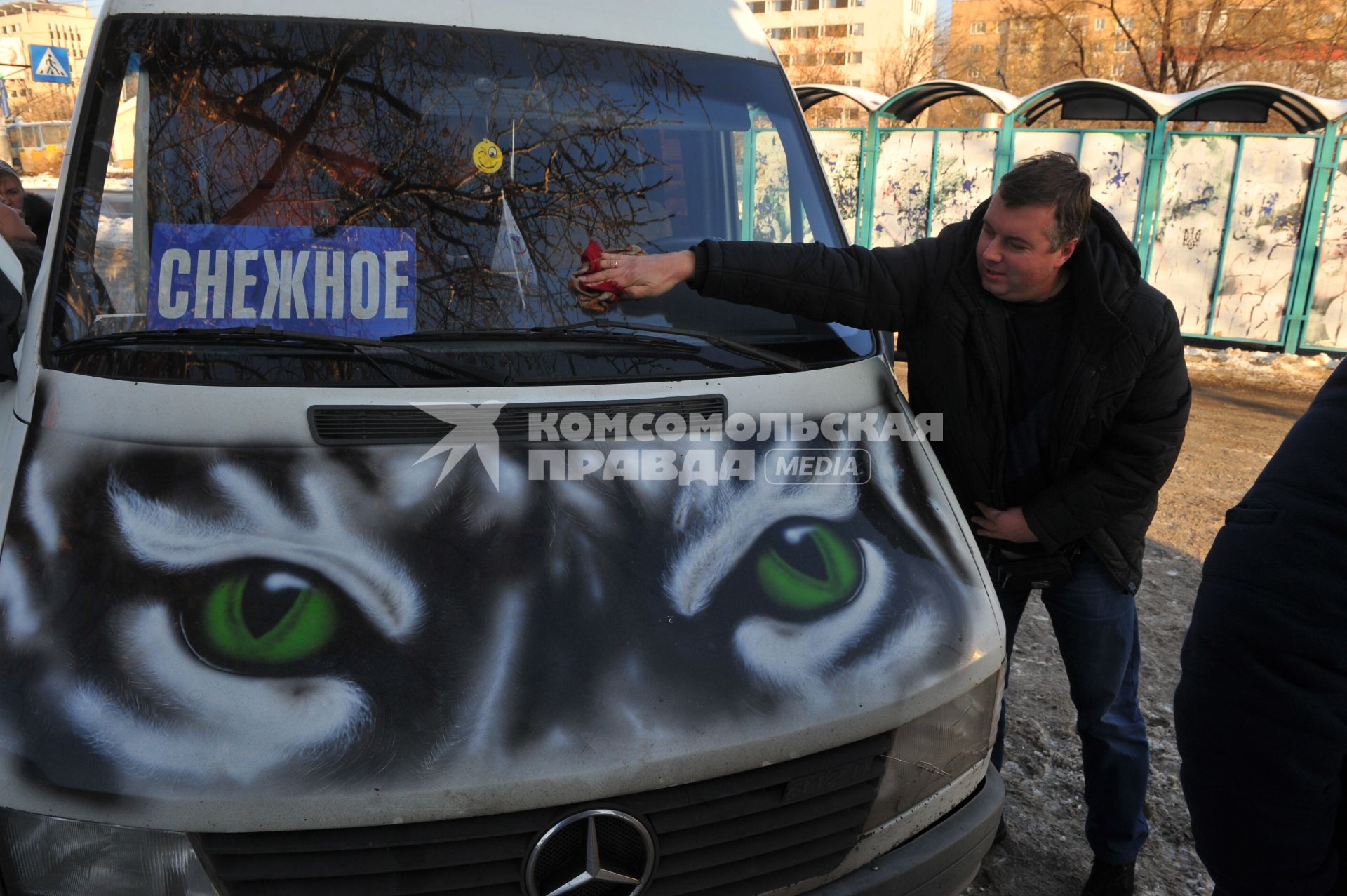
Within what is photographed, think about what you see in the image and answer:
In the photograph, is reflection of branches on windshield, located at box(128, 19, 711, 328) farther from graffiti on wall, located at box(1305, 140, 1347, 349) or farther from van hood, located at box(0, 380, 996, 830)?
graffiti on wall, located at box(1305, 140, 1347, 349)

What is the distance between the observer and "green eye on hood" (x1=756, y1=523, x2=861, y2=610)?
2041 millimetres

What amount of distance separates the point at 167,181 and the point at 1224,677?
2.41 metres

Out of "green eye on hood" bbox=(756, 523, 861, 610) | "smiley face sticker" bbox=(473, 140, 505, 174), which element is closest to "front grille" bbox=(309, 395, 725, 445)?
"green eye on hood" bbox=(756, 523, 861, 610)

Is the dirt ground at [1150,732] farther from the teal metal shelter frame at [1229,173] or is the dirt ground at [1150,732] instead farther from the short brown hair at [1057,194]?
the teal metal shelter frame at [1229,173]

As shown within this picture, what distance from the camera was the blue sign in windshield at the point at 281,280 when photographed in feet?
7.40

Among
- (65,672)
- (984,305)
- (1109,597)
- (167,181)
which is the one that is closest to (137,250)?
(167,181)

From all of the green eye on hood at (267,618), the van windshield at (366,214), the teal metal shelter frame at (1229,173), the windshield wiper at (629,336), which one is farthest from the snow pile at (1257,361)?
the green eye on hood at (267,618)

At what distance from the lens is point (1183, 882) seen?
3016mm

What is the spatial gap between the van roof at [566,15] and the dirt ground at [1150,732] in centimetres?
259

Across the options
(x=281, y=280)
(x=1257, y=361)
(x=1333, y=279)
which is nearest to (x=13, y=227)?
(x=281, y=280)

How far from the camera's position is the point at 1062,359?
255 cm

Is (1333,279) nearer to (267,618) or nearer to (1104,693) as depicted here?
(1104,693)

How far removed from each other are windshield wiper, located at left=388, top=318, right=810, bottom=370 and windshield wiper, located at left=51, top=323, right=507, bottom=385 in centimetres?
7

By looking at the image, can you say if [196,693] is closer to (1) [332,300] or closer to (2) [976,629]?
(1) [332,300]
